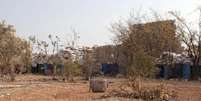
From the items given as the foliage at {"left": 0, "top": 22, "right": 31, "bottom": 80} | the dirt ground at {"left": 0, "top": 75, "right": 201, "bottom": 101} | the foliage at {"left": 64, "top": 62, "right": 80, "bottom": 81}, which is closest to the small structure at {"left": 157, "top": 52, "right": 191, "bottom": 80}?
the foliage at {"left": 64, "top": 62, "right": 80, "bottom": 81}

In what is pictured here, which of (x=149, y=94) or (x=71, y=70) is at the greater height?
(x=71, y=70)

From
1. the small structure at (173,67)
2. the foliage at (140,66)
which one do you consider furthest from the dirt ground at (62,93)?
the small structure at (173,67)

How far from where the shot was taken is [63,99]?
18.8 m

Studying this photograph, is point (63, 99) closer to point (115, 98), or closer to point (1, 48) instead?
point (115, 98)

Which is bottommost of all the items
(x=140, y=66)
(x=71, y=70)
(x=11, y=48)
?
(x=140, y=66)

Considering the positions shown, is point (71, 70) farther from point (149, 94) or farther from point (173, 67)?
point (149, 94)

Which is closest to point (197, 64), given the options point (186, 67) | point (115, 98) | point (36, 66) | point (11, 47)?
point (186, 67)

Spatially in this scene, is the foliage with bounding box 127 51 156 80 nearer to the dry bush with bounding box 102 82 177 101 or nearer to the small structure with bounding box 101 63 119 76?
the dry bush with bounding box 102 82 177 101

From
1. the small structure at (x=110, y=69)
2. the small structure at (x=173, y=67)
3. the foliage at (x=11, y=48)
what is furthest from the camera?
the small structure at (x=110, y=69)

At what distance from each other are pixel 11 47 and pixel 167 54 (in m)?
18.3

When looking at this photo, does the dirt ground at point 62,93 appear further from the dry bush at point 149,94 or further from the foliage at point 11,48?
the foliage at point 11,48

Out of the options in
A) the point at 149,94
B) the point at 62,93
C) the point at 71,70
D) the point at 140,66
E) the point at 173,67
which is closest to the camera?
the point at 149,94

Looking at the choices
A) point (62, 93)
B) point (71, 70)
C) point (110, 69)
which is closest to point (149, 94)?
point (62, 93)

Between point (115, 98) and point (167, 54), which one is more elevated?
point (167, 54)
